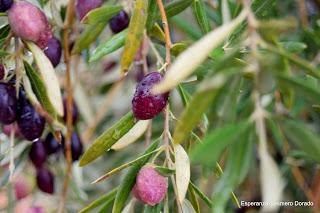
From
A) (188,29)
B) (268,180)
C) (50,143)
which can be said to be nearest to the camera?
(268,180)

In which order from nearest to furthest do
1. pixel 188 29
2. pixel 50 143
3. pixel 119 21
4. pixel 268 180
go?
pixel 268 180
pixel 119 21
pixel 50 143
pixel 188 29

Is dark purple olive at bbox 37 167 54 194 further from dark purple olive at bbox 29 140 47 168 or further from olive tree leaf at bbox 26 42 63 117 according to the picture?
olive tree leaf at bbox 26 42 63 117

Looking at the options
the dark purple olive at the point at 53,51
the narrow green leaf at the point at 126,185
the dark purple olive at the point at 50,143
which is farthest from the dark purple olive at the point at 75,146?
the narrow green leaf at the point at 126,185

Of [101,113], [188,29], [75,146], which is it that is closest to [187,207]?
[75,146]

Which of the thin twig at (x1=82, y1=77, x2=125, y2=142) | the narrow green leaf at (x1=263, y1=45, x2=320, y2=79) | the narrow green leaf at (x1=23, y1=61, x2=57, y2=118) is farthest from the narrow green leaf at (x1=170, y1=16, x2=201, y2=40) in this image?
the narrow green leaf at (x1=263, y1=45, x2=320, y2=79)

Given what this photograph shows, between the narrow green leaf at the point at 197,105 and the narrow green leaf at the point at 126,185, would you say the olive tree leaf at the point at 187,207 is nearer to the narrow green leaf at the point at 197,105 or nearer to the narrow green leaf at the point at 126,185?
the narrow green leaf at the point at 126,185

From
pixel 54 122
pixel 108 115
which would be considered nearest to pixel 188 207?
pixel 54 122

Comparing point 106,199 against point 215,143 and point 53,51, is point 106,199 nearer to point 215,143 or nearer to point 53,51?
point 53,51
